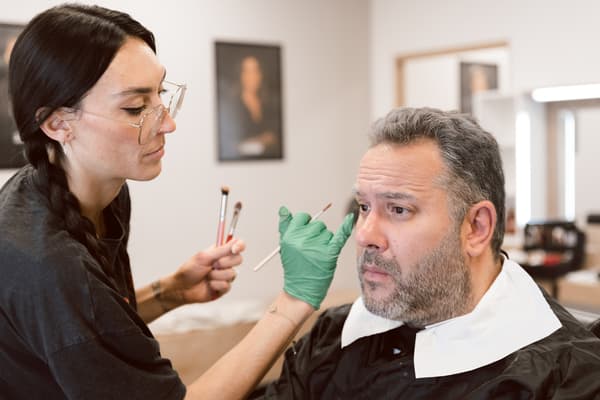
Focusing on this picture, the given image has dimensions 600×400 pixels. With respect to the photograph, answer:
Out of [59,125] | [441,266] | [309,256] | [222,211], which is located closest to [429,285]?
[441,266]

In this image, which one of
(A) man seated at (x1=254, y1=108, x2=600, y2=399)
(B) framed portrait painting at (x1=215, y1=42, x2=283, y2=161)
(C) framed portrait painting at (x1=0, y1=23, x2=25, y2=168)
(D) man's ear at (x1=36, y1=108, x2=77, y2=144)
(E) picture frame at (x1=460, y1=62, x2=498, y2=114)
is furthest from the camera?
(E) picture frame at (x1=460, y1=62, x2=498, y2=114)

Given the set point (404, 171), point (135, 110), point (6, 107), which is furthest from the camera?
point (6, 107)

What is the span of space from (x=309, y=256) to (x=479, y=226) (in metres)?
0.38

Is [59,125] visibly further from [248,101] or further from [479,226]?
[248,101]

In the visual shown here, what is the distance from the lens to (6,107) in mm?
3566

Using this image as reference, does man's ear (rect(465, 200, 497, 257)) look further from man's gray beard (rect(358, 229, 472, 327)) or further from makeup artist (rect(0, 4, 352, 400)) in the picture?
makeup artist (rect(0, 4, 352, 400))

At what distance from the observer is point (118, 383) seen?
1.21m

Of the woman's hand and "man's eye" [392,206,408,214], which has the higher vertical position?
"man's eye" [392,206,408,214]

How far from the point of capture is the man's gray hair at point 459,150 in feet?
4.91

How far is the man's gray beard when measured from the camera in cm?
151

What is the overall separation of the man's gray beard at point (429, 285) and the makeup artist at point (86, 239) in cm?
13

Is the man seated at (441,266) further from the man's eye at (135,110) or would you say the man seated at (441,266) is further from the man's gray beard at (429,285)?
the man's eye at (135,110)

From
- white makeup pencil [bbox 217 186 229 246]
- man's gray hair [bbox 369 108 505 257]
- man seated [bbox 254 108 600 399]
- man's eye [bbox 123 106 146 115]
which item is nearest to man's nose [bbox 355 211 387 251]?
man seated [bbox 254 108 600 399]

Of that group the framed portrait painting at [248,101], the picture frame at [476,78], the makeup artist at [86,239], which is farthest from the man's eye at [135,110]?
the picture frame at [476,78]
